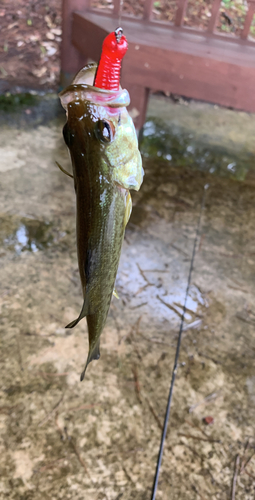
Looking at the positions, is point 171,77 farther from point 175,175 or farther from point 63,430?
point 63,430

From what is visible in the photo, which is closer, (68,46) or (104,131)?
(104,131)

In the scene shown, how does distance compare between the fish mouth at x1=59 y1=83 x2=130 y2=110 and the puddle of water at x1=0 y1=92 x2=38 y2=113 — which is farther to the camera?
the puddle of water at x1=0 y1=92 x2=38 y2=113

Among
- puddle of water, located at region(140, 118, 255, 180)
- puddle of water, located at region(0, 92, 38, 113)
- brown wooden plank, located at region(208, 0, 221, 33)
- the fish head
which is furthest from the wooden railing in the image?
the fish head

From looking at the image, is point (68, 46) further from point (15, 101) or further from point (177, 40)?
point (177, 40)

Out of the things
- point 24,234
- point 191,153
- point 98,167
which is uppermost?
point 98,167

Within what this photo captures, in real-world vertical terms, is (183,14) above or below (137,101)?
above

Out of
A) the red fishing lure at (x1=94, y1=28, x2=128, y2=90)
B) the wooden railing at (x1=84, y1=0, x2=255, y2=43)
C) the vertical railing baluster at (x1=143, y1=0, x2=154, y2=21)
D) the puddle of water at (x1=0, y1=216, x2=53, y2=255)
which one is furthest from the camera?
the vertical railing baluster at (x1=143, y1=0, x2=154, y2=21)

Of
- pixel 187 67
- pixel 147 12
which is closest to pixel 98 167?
pixel 187 67

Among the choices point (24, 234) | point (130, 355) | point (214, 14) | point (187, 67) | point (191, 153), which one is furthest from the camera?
point (191, 153)

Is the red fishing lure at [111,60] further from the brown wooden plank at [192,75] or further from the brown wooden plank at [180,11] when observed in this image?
the brown wooden plank at [180,11]

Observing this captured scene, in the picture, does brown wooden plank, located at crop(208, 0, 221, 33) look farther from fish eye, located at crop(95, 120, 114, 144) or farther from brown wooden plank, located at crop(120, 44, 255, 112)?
fish eye, located at crop(95, 120, 114, 144)
